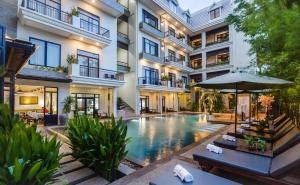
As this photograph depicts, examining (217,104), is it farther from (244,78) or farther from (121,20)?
(244,78)

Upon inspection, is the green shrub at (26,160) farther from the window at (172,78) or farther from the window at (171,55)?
the window at (171,55)

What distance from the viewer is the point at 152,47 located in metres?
24.0

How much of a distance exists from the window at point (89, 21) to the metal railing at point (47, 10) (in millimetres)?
1353

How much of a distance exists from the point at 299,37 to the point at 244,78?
213 centimetres

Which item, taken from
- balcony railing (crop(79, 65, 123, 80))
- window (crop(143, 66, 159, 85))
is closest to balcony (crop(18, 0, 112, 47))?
balcony railing (crop(79, 65, 123, 80))

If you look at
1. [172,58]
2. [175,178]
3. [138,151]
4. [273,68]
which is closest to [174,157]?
[138,151]

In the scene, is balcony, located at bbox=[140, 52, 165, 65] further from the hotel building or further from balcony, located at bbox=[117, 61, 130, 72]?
balcony, located at bbox=[117, 61, 130, 72]

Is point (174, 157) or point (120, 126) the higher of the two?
point (120, 126)

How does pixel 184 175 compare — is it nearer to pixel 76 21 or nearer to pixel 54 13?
pixel 76 21

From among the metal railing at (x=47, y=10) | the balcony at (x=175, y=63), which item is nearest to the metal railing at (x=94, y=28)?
the metal railing at (x=47, y=10)

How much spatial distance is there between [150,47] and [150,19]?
350cm

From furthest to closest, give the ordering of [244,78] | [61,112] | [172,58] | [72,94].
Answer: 1. [172,58]
2. [72,94]
3. [61,112]
4. [244,78]

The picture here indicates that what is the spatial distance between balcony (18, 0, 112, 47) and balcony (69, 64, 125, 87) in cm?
233

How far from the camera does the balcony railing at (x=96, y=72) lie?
15047mm
